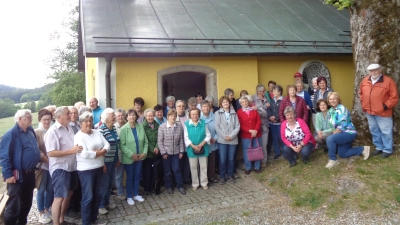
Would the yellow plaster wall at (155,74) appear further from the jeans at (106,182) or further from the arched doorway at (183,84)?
the arched doorway at (183,84)

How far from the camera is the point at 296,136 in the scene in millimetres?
5492

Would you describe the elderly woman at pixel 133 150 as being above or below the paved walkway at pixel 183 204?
above

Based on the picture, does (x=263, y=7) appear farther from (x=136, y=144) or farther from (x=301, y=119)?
(x=136, y=144)

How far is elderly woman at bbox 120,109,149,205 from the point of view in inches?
194

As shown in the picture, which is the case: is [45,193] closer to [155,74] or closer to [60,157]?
[60,157]

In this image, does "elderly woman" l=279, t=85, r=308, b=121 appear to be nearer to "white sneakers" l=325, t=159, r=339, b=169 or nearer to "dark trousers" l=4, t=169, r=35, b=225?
"white sneakers" l=325, t=159, r=339, b=169

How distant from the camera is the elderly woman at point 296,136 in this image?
A: 5445 millimetres

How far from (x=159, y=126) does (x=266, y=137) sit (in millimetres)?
2376

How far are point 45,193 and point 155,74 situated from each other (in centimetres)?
321

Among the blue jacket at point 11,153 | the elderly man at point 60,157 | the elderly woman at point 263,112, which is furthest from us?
the elderly woman at point 263,112

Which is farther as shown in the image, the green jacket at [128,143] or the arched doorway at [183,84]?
the arched doorway at [183,84]

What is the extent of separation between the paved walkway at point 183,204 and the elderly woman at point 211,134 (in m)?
0.34

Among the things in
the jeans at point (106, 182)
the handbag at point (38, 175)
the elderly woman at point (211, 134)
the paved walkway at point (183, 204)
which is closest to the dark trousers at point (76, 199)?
the paved walkway at point (183, 204)

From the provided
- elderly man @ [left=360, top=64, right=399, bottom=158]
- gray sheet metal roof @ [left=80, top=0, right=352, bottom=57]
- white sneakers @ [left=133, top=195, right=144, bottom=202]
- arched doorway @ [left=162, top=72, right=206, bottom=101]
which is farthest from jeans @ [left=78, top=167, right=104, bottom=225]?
arched doorway @ [left=162, top=72, right=206, bottom=101]
